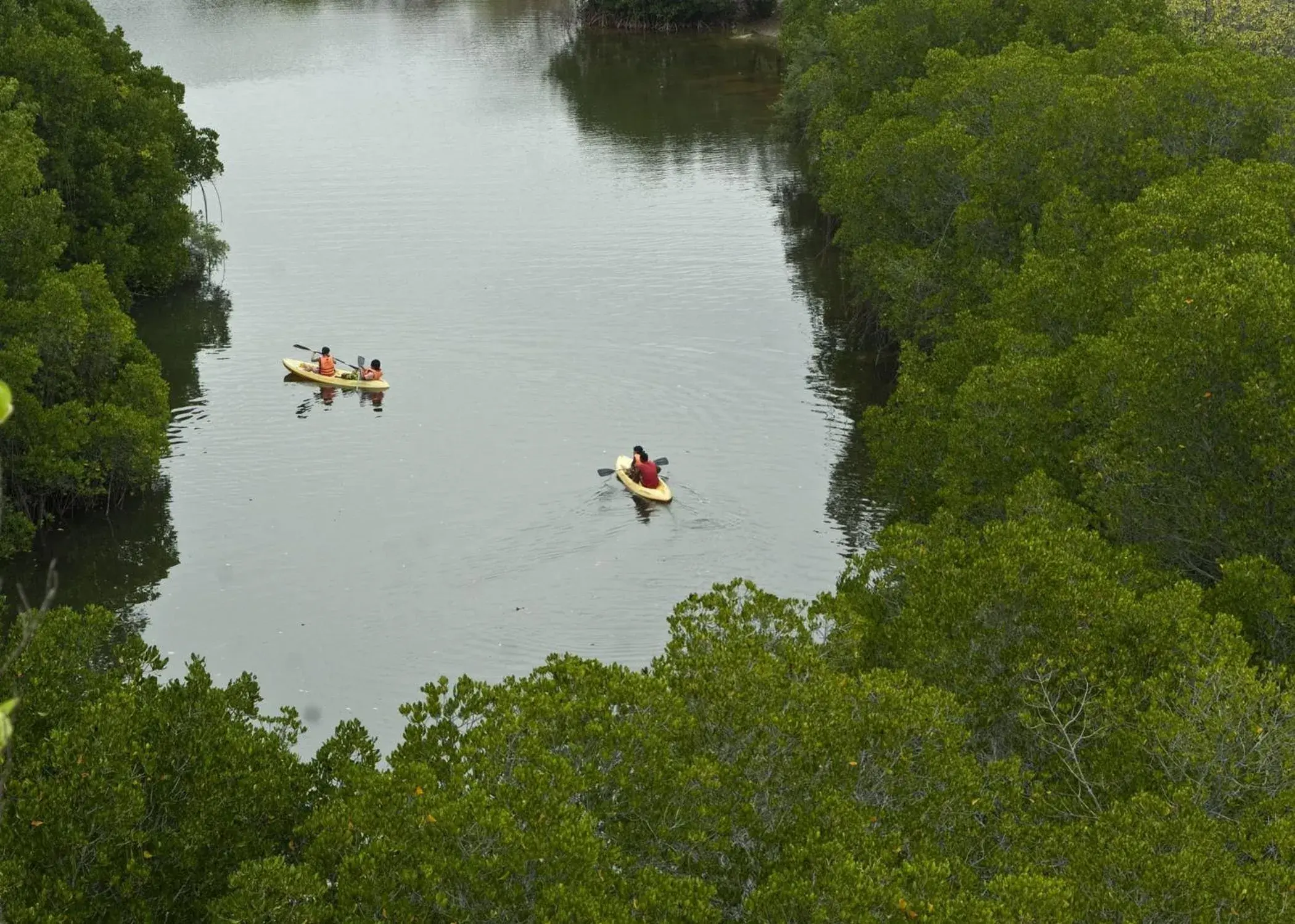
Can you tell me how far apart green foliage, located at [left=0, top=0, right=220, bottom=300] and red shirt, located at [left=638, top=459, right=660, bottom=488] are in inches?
702

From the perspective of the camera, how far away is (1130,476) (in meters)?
25.5

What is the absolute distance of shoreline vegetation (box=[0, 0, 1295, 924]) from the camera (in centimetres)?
1496

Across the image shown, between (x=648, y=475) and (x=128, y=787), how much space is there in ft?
75.7

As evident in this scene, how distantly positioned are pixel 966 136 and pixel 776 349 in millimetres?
9706

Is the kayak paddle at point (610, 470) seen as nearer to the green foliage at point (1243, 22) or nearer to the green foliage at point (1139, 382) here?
the green foliage at point (1139, 382)

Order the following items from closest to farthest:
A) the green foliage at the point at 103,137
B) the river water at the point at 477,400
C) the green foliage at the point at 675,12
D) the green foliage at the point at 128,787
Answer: the green foliage at the point at 128,787, the river water at the point at 477,400, the green foliage at the point at 103,137, the green foliage at the point at 675,12

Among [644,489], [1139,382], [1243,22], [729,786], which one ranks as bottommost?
[644,489]

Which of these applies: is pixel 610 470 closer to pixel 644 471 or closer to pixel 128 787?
pixel 644 471

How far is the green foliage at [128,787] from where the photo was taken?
15.7 meters

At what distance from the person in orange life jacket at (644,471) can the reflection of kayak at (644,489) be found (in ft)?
0.30

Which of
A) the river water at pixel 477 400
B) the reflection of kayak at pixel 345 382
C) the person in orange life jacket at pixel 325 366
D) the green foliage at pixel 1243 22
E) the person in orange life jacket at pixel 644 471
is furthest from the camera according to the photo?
the green foliage at pixel 1243 22

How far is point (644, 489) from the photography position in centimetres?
3844

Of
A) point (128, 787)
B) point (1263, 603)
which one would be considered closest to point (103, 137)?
point (128, 787)

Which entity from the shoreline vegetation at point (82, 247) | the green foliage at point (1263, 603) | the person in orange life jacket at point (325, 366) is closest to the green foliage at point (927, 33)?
the person in orange life jacket at point (325, 366)
